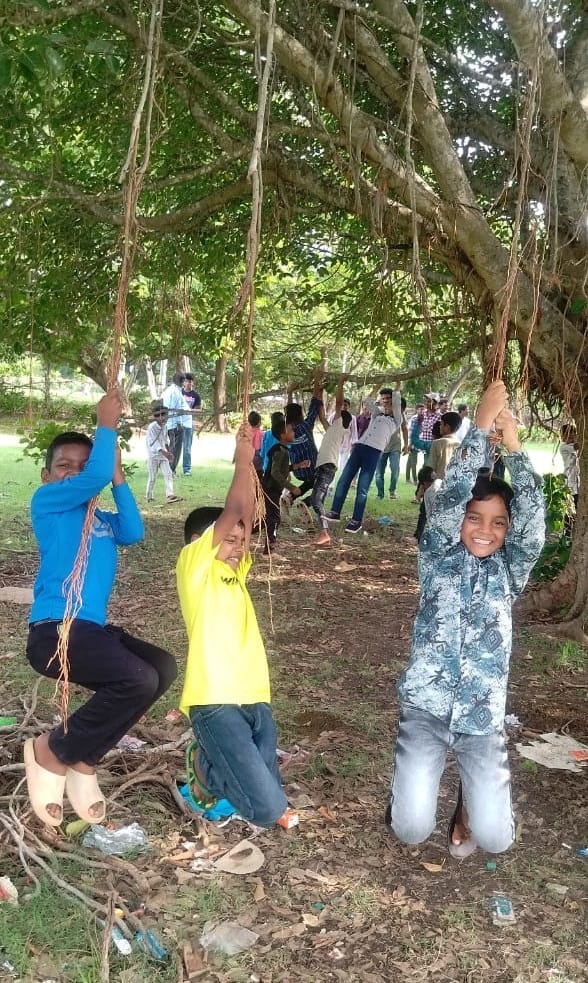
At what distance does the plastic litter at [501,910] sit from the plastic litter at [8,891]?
172cm

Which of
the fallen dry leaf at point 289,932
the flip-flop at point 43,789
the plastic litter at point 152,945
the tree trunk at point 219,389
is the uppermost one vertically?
the tree trunk at point 219,389

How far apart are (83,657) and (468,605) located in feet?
5.04

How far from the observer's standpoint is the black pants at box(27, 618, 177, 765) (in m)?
3.21

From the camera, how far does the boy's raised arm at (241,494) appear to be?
3.14m

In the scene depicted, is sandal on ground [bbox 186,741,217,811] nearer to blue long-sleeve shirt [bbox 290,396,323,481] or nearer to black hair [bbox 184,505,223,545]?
black hair [bbox 184,505,223,545]

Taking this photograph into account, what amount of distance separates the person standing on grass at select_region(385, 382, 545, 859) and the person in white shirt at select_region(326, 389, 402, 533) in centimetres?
746

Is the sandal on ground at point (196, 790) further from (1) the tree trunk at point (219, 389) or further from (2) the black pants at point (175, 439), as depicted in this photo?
(2) the black pants at point (175, 439)

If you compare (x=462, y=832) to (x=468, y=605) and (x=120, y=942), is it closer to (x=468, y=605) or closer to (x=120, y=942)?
(x=468, y=605)

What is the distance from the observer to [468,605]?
333 centimetres

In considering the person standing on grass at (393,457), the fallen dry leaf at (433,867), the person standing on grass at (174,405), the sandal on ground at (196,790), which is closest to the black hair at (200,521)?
the sandal on ground at (196,790)

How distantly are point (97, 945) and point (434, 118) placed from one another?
4.62m

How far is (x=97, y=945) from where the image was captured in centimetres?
271

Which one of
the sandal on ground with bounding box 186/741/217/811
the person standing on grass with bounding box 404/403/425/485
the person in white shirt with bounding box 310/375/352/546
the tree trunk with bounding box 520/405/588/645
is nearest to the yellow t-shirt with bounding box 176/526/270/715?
the sandal on ground with bounding box 186/741/217/811

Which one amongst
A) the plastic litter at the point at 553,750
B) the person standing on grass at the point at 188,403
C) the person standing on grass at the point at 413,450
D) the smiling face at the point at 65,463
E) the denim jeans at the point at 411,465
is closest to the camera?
the smiling face at the point at 65,463
